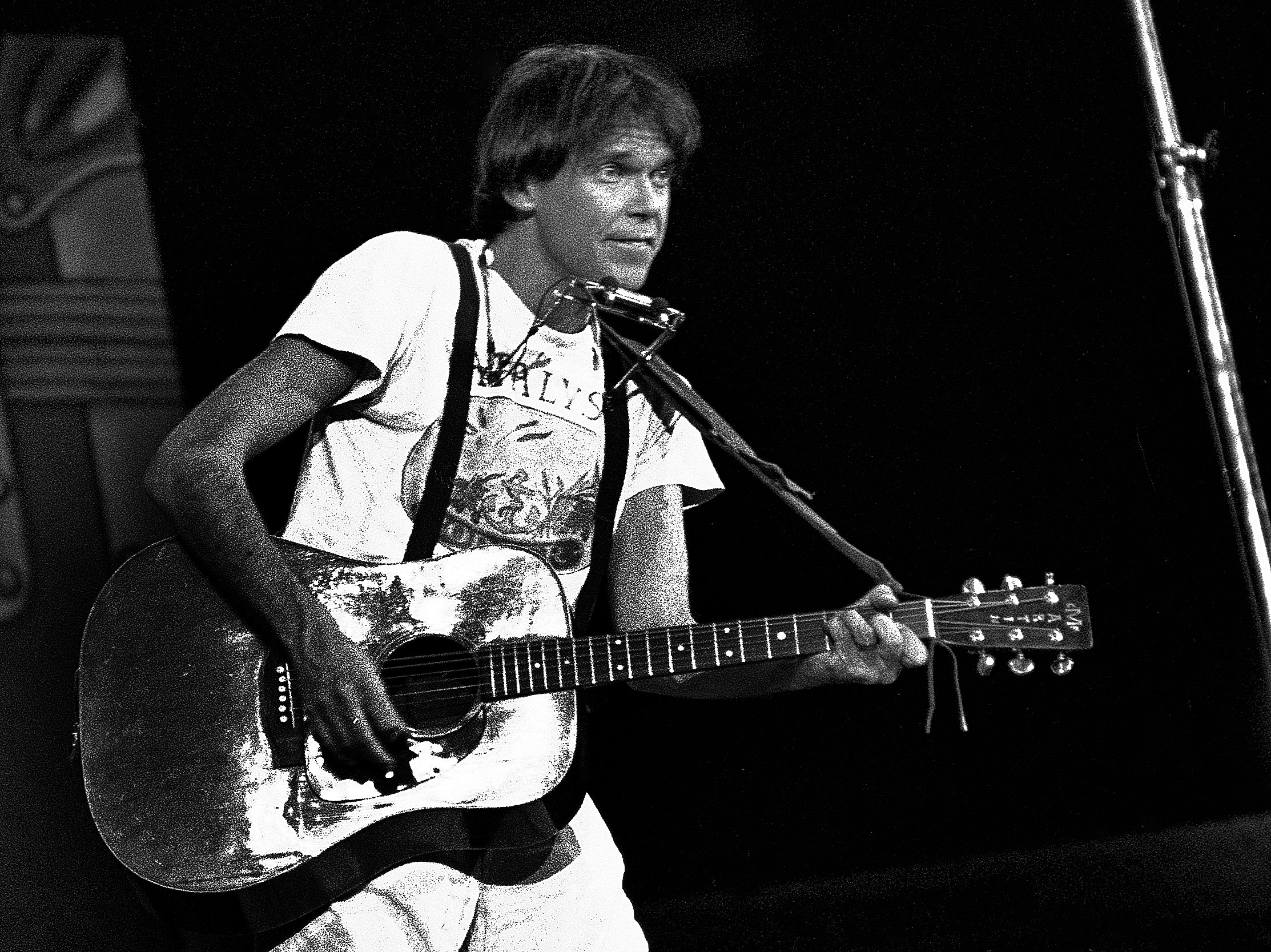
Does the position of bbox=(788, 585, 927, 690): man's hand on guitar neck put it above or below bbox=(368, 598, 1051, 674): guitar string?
below

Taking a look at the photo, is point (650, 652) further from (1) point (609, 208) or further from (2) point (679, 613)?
(1) point (609, 208)

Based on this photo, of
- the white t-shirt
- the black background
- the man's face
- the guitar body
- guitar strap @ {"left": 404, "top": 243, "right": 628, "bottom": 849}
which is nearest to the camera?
the guitar body

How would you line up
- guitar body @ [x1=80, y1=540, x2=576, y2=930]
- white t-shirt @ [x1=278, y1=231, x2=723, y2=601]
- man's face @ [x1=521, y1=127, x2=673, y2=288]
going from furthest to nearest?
man's face @ [x1=521, y1=127, x2=673, y2=288] < white t-shirt @ [x1=278, y1=231, x2=723, y2=601] < guitar body @ [x1=80, y1=540, x2=576, y2=930]

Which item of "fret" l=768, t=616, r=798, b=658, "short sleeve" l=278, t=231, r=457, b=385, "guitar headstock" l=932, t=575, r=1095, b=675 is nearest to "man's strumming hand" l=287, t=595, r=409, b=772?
"short sleeve" l=278, t=231, r=457, b=385

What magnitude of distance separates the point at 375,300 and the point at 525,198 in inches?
16.9

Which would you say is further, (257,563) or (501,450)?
(501,450)

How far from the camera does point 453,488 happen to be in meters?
1.95

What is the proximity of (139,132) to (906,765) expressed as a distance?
6.20ft

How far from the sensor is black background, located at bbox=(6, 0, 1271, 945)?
8.44 feet

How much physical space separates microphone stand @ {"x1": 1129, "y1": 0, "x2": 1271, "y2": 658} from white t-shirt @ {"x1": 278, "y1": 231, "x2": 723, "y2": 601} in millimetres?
860

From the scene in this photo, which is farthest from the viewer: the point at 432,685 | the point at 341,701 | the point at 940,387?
the point at 940,387

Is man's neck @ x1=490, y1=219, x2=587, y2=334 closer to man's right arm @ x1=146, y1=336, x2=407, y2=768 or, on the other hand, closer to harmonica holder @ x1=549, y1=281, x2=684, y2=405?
harmonica holder @ x1=549, y1=281, x2=684, y2=405

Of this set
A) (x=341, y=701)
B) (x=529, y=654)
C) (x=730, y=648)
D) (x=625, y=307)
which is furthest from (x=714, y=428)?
(x=341, y=701)

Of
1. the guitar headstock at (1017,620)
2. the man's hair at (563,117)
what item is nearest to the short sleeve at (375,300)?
the man's hair at (563,117)
